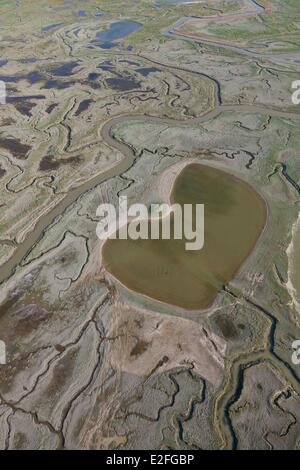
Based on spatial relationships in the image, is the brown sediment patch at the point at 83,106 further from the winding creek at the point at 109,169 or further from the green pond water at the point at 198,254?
the green pond water at the point at 198,254

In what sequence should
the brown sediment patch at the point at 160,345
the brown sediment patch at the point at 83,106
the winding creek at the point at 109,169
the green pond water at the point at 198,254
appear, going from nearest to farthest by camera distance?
1. the brown sediment patch at the point at 160,345
2. the green pond water at the point at 198,254
3. the winding creek at the point at 109,169
4. the brown sediment patch at the point at 83,106

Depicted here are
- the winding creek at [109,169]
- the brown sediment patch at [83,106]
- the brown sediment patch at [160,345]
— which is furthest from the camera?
the brown sediment patch at [83,106]

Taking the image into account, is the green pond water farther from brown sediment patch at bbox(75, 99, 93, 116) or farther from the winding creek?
brown sediment patch at bbox(75, 99, 93, 116)

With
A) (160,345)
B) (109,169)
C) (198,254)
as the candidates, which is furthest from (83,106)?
(160,345)

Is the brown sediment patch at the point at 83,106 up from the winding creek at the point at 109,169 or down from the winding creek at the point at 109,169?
up

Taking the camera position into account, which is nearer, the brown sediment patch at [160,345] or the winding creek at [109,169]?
the brown sediment patch at [160,345]

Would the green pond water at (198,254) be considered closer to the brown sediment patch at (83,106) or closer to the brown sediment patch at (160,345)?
the brown sediment patch at (160,345)

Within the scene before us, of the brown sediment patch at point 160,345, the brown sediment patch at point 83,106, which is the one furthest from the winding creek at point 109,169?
the brown sediment patch at point 160,345

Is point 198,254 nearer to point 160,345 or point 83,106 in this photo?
point 160,345

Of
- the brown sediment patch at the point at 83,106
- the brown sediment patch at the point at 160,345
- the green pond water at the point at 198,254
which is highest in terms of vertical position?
the brown sediment patch at the point at 83,106
